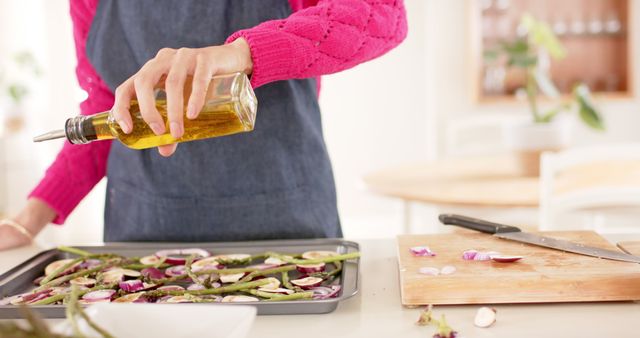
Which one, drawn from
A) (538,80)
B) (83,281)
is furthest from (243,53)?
(538,80)

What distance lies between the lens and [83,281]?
101cm

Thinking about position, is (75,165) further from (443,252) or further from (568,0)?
(568,0)

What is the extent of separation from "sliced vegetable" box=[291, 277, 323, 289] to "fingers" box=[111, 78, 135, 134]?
275mm

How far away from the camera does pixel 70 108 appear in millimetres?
4914

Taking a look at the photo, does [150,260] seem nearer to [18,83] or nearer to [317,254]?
[317,254]

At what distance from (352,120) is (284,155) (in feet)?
12.4

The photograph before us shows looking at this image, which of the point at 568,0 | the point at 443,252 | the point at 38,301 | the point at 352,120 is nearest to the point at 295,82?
the point at 443,252

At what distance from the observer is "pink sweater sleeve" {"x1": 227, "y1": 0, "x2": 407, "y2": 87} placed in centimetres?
102

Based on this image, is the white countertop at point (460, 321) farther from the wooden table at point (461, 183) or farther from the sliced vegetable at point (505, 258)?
the wooden table at point (461, 183)

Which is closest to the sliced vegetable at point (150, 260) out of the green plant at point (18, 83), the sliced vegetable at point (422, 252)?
the sliced vegetable at point (422, 252)

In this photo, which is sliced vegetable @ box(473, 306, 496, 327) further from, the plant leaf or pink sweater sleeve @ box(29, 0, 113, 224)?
the plant leaf

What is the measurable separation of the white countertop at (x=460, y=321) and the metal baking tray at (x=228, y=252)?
0.01 m

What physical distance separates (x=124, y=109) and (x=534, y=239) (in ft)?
1.91

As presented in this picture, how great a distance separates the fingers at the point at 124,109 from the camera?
2.93 ft
